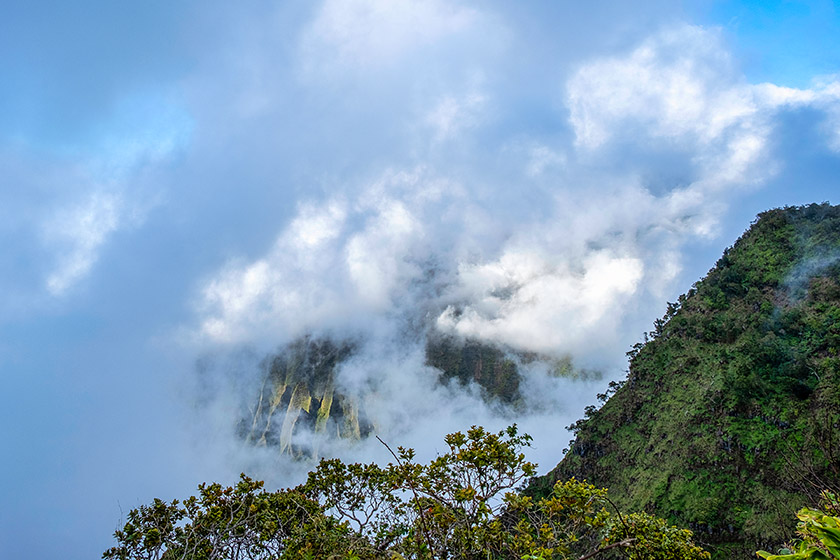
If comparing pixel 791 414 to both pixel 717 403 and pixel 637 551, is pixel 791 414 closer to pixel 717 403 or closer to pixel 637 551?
pixel 717 403

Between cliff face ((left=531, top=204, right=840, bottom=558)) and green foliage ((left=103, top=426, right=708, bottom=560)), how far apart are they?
26.2 meters

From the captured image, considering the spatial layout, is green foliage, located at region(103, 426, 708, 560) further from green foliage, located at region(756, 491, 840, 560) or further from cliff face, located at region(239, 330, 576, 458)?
cliff face, located at region(239, 330, 576, 458)

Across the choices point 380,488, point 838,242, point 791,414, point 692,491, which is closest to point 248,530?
point 380,488

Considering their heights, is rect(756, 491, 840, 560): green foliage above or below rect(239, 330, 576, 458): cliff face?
below

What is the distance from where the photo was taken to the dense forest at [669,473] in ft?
35.5

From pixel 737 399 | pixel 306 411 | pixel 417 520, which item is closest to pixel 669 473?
pixel 737 399

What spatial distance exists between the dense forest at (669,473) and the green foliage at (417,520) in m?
0.05

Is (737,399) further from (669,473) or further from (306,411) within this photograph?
(306,411)

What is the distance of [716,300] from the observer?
65188 mm

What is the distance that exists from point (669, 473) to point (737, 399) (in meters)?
10.1

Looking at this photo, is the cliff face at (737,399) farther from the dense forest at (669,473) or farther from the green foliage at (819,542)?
the green foliage at (819,542)

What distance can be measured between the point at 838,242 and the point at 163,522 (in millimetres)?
76094

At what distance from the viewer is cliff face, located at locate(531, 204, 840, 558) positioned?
4022 cm

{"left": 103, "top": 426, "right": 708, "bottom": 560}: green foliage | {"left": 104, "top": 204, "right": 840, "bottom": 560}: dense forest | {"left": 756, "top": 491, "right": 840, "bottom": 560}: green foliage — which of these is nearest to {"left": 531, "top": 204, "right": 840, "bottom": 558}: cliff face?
{"left": 104, "top": 204, "right": 840, "bottom": 560}: dense forest
